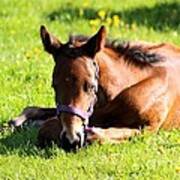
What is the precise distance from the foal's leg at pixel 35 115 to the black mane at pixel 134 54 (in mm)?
953

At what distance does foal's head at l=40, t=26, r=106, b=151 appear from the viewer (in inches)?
283

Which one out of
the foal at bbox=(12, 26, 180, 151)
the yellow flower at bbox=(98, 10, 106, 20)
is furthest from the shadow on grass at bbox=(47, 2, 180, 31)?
the foal at bbox=(12, 26, 180, 151)

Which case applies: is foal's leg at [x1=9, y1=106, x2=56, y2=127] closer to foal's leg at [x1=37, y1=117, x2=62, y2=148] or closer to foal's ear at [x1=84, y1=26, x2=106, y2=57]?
foal's leg at [x1=37, y1=117, x2=62, y2=148]

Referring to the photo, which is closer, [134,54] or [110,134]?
[110,134]

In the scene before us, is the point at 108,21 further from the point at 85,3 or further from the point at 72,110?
the point at 72,110

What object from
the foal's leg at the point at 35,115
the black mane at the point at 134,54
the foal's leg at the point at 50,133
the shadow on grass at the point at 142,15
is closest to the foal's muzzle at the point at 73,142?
the foal's leg at the point at 50,133

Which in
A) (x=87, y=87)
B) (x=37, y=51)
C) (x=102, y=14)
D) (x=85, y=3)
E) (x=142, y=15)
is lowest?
(x=142, y=15)

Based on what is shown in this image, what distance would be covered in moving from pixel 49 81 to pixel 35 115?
149cm

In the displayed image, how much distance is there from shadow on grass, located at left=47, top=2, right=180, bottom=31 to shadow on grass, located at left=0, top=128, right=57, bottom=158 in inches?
258

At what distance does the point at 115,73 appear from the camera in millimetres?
7984

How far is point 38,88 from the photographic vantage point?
991 cm

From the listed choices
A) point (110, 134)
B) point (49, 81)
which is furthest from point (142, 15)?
point (110, 134)

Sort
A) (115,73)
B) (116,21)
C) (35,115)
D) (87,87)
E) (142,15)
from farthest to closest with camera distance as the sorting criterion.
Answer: (142,15) < (116,21) < (35,115) < (115,73) < (87,87)

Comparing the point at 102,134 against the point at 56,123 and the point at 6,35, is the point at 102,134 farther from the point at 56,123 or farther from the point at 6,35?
the point at 6,35
